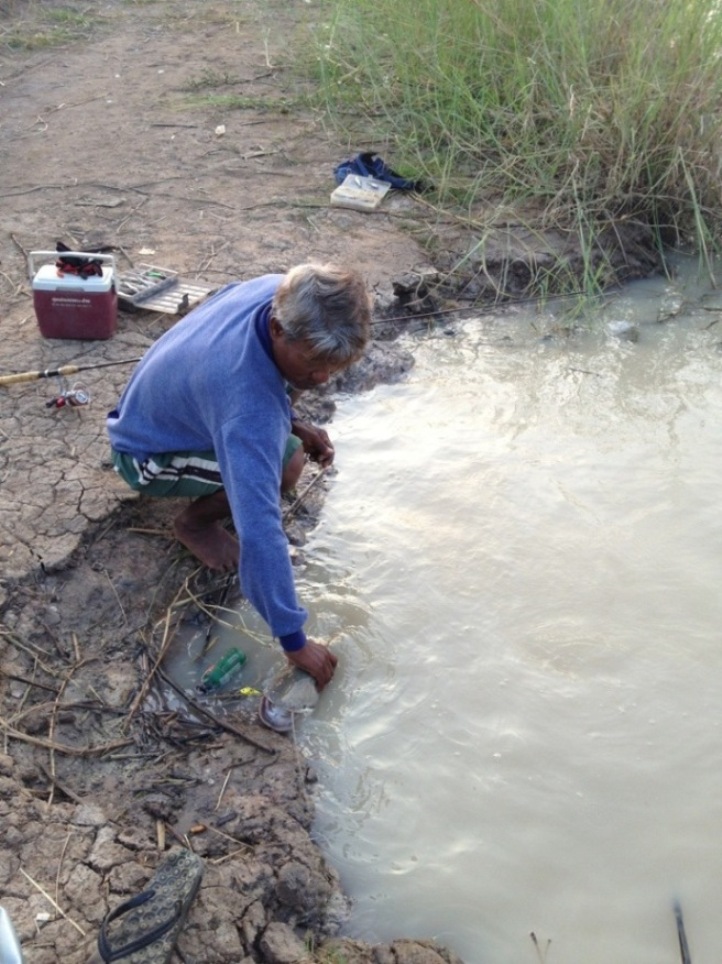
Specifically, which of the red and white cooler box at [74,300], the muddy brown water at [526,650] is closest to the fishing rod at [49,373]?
the red and white cooler box at [74,300]

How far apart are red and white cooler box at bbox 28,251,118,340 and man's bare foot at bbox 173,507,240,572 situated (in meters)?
1.21

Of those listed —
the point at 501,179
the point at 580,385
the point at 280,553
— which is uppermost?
the point at 280,553

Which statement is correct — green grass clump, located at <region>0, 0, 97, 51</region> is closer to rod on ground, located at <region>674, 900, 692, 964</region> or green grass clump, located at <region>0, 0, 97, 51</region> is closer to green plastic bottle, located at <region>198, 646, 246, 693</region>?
green plastic bottle, located at <region>198, 646, 246, 693</region>

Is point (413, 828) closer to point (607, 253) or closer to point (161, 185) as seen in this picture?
point (607, 253)

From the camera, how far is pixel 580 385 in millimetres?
4516

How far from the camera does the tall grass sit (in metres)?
5.08

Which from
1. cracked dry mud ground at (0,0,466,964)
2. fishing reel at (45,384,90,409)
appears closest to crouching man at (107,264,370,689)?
cracked dry mud ground at (0,0,466,964)

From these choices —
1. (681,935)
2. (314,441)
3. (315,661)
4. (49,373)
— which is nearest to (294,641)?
(315,661)

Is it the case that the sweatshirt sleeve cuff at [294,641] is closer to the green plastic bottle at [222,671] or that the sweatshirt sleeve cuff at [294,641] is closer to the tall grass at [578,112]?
the green plastic bottle at [222,671]

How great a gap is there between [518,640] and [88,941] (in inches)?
62.8

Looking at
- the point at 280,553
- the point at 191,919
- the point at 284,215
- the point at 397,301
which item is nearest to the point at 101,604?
the point at 280,553

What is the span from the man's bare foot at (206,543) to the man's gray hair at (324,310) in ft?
3.35

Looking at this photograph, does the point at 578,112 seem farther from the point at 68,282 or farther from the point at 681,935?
the point at 681,935

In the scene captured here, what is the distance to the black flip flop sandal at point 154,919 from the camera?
6.75 ft
